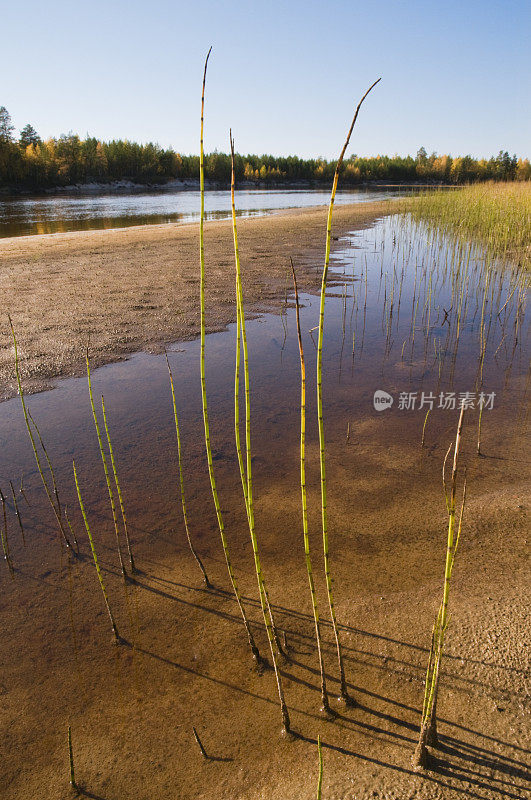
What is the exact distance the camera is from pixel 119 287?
6.08 metres

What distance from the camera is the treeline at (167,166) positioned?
32.8 meters

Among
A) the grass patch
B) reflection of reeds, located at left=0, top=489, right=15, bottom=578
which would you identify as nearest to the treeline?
the grass patch

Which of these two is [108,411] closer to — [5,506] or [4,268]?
[5,506]

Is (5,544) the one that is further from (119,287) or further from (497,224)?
(497,224)

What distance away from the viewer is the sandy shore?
13.6 feet

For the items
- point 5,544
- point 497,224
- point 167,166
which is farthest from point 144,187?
point 5,544

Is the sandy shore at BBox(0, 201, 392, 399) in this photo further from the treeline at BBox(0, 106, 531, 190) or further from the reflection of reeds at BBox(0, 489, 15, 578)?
the treeline at BBox(0, 106, 531, 190)

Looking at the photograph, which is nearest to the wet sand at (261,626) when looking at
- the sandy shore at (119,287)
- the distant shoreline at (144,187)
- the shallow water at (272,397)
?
the shallow water at (272,397)

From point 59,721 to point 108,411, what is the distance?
199cm

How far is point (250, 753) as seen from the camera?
1152 millimetres

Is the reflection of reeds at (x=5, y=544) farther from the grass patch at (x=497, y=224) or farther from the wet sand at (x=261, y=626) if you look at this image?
the grass patch at (x=497, y=224)

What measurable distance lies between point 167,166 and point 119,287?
4372 cm

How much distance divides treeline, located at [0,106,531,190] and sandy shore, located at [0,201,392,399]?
25109 millimetres

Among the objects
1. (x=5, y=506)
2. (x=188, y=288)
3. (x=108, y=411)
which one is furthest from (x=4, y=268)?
(x=5, y=506)
